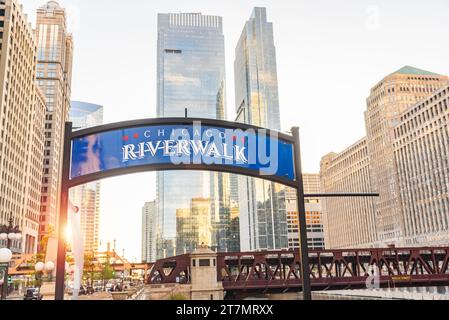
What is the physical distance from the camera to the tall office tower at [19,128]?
91.4 meters

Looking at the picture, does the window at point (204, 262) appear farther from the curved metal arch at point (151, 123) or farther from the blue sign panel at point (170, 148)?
the curved metal arch at point (151, 123)

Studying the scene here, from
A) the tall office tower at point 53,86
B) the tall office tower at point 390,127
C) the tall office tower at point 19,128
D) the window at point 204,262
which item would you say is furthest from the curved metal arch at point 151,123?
the tall office tower at point 390,127

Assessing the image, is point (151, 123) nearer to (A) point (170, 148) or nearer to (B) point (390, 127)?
(A) point (170, 148)

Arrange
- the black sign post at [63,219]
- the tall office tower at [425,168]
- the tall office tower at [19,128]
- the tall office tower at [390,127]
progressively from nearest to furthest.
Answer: the black sign post at [63,219], the tall office tower at [19,128], the tall office tower at [425,168], the tall office tower at [390,127]

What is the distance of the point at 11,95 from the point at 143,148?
98.7 meters

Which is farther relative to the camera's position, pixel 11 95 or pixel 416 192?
pixel 416 192

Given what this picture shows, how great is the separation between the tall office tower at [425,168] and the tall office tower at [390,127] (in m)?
3.24

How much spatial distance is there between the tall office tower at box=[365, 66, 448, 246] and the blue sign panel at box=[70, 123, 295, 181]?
158071mm

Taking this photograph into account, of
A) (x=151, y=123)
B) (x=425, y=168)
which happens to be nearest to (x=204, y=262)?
(x=151, y=123)

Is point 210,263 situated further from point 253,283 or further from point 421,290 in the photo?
point 421,290

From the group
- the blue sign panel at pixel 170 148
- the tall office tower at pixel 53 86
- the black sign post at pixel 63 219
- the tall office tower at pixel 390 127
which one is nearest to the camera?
the black sign post at pixel 63 219

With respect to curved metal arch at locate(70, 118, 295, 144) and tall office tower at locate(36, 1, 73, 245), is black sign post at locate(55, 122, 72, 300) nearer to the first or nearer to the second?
curved metal arch at locate(70, 118, 295, 144)
